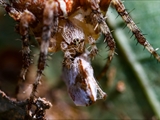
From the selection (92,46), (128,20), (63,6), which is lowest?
(92,46)

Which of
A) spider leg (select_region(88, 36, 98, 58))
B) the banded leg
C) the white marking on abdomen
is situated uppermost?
the white marking on abdomen

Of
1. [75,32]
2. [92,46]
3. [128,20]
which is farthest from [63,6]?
[128,20]

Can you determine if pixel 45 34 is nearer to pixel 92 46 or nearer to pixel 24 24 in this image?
pixel 24 24

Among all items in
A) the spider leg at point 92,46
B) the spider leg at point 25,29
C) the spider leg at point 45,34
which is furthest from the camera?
the spider leg at point 92,46

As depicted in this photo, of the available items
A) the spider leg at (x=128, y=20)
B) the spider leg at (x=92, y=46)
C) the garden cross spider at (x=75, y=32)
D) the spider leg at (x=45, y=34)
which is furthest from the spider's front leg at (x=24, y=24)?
the spider leg at (x=128, y=20)

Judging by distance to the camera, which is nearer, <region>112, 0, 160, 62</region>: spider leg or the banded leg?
the banded leg

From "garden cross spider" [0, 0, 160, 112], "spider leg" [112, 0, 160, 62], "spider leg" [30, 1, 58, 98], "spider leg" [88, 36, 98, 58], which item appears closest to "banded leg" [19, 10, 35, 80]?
"garden cross spider" [0, 0, 160, 112]

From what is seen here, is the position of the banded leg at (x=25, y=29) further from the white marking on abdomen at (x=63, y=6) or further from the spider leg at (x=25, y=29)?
the white marking on abdomen at (x=63, y=6)

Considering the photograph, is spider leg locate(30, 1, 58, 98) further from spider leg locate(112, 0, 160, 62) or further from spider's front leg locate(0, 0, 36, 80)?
spider leg locate(112, 0, 160, 62)
